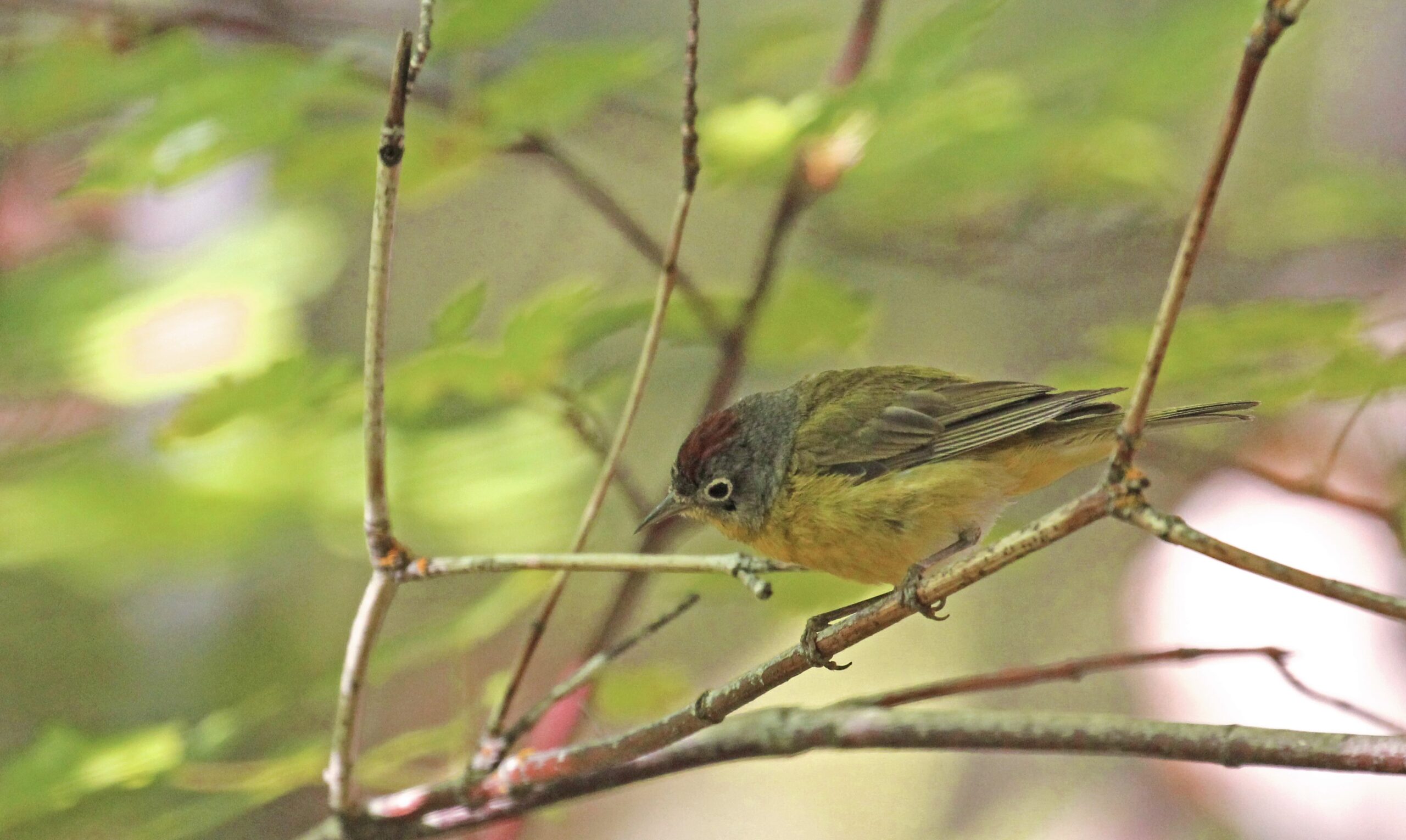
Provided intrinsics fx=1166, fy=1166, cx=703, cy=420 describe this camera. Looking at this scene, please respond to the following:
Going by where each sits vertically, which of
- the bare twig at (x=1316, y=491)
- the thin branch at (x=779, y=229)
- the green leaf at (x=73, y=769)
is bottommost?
the bare twig at (x=1316, y=491)

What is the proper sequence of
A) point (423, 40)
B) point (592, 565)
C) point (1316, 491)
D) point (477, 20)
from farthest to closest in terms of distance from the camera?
1. point (477, 20)
2. point (1316, 491)
3. point (592, 565)
4. point (423, 40)

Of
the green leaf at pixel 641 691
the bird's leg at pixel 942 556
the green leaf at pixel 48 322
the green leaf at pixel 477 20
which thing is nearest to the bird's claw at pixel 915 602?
the bird's leg at pixel 942 556

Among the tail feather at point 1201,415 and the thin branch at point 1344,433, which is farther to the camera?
the thin branch at point 1344,433

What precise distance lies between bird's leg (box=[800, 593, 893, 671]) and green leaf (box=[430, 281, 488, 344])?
23.7 inches

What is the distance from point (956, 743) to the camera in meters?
1.27

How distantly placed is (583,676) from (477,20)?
0.95 m

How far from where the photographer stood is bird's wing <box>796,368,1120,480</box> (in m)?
1.58

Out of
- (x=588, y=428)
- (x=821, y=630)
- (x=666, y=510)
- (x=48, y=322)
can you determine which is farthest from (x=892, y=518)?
(x=48, y=322)

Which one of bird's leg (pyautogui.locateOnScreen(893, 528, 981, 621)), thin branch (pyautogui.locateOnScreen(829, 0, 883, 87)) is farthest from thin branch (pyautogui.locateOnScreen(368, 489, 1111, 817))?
thin branch (pyautogui.locateOnScreen(829, 0, 883, 87))

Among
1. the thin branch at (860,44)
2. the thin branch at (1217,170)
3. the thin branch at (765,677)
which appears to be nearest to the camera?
the thin branch at (1217,170)

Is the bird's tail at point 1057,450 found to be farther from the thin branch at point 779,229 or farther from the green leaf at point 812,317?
the thin branch at point 779,229

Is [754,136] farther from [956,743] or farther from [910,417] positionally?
[956,743]

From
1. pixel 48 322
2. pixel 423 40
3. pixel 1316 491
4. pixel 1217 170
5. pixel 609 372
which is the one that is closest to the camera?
pixel 1217 170

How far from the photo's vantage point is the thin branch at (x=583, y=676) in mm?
1408
